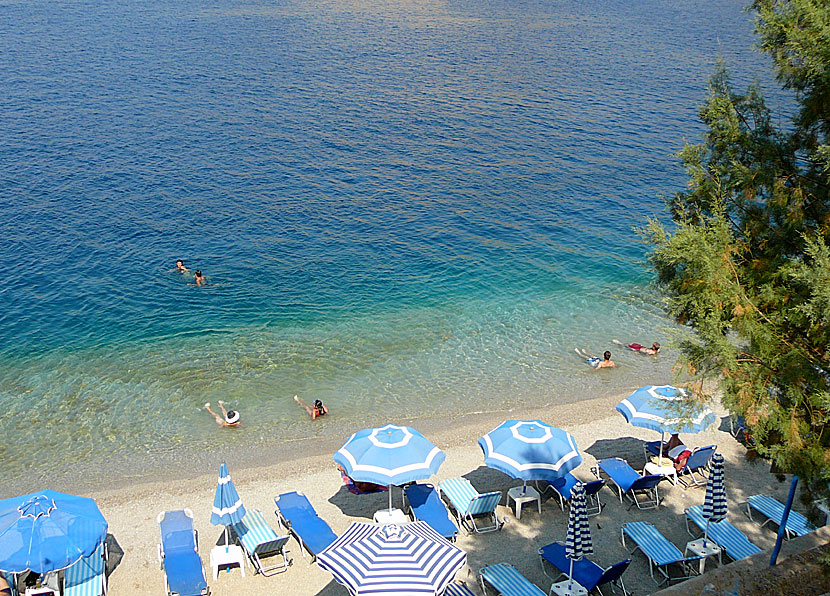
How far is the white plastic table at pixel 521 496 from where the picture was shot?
16.1 metres

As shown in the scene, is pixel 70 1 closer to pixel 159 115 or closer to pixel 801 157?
pixel 159 115

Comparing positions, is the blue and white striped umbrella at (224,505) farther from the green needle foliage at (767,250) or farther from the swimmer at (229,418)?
the green needle foliage at (767,250)

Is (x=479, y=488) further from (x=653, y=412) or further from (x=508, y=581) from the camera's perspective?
(x=653, y=412)

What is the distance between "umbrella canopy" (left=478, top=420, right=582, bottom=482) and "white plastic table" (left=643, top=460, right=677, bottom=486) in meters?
2.74

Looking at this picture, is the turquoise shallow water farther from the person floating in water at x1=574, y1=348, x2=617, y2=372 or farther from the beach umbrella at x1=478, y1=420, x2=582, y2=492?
the beach umbrella at x1=478, y1=420, x2=582, y2=492

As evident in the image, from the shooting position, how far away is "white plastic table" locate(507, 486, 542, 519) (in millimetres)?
16055

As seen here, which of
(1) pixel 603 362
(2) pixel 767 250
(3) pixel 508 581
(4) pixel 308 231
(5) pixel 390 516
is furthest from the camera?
(4) pixel 308 231

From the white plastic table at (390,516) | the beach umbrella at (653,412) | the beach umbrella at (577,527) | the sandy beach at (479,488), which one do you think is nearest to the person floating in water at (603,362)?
the sandy beach at (479,488)

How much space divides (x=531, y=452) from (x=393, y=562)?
5000mm

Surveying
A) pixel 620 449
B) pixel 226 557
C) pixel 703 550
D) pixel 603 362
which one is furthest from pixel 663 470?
pixel 226 557

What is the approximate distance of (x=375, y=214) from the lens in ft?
122

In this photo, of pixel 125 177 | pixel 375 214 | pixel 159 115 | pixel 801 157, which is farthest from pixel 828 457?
pixel 159 115

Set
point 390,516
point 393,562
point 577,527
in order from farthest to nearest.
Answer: point 390,516, point 577,527, point 393,562

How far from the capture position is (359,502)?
55.3 ft
